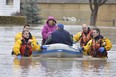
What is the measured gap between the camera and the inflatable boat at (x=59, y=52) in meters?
18.7

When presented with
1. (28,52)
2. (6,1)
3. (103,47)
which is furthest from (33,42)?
(6,1)

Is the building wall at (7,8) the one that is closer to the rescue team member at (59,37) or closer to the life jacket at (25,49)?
the rescue team member at (59,37)

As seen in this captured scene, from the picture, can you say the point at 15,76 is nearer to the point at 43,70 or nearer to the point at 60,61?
the point at 43,70

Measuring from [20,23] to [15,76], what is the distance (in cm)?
4465

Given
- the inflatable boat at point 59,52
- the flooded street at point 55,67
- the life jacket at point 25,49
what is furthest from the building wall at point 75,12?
the flooded street at point 55,67

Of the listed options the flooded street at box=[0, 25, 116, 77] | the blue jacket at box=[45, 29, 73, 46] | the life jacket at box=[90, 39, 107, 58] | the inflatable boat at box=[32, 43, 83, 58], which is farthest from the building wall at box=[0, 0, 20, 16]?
the inflatable boat at box=[32, 43, 83, 58]

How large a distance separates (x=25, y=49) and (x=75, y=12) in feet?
221

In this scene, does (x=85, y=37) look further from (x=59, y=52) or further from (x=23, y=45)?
(x=23, y=45)

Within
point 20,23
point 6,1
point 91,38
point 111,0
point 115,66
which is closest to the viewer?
point 115,66

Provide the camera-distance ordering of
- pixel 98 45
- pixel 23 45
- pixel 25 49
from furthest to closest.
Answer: pixel 98 45 → pixel 25 49 → pixel 23 45

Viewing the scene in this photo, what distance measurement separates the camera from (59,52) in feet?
61.6

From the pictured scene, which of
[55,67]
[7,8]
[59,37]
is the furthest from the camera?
[7,8]

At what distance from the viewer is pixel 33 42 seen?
61.3 ft

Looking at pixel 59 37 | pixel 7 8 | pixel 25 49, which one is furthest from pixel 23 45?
pixel 7 8
